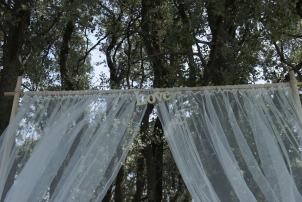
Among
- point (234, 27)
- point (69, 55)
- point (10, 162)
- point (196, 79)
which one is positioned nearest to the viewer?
point (10, 162)

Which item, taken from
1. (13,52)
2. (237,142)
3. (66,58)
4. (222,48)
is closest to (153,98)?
(237,142)

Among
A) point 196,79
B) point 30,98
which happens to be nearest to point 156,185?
point 196,79

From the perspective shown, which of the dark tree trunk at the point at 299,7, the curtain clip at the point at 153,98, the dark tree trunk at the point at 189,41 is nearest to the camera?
the curtain clip at the point at 153,98

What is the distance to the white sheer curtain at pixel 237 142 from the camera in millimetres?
3059

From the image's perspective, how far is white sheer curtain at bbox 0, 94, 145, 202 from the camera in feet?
10.2

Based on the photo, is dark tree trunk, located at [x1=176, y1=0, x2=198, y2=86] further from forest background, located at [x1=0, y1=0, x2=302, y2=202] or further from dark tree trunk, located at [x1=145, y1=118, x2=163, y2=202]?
dark tree trunk, located at [x1=145, y1=118, x2=163, y2=202]

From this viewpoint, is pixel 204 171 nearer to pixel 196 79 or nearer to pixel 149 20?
pixel 196 79

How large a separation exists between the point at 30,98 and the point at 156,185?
417 centimetres

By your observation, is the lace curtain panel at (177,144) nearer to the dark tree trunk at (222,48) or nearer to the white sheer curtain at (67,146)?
the white sheer curtain at (67,146)

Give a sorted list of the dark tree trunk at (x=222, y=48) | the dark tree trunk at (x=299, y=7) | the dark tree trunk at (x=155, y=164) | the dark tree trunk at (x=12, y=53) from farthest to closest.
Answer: the dark tree trunk at (x=155, y=164), the dark tree trunk at (x=299, y=7), the dark tree trunk at (x=222, y=48), the dark tree trunk at (x=12, y=53)

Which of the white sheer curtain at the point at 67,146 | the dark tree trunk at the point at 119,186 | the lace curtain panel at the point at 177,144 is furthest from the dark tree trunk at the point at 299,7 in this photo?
the dark tree trunk at the point at 119,186

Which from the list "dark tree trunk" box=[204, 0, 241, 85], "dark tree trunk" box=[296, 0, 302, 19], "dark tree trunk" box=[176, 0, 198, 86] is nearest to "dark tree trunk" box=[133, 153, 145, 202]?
"dark tree trunk" box=[176, 0, 198, 86]

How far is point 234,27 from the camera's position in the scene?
19.1 ft

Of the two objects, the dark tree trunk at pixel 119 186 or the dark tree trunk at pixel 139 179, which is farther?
the dark tree trunk at pixel 139 179
